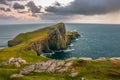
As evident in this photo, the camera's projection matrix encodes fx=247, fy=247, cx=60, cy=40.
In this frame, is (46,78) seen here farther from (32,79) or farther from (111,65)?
(111,65)

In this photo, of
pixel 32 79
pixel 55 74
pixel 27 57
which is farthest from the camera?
pixel 27 57

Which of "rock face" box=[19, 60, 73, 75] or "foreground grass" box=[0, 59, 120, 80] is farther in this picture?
"rock face" box=[19, 60, 73, 75]

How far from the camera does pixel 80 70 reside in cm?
10456

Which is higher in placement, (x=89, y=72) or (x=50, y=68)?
(x=50, y=68)

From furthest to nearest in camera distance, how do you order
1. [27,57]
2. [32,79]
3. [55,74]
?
[27,57] < [55,74] < [32,79]

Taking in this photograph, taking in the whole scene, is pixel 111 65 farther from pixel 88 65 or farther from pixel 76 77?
pixel 76 77

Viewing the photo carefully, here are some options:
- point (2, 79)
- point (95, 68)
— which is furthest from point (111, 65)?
point (2, 79)

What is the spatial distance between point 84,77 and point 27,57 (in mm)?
71512

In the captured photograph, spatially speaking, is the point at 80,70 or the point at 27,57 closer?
the point at 80,70

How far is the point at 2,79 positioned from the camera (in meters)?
102

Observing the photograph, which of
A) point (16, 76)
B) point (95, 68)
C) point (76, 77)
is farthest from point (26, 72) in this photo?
point (95, 68)

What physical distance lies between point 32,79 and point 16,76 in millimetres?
8290

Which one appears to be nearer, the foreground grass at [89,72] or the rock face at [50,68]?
the foreground grass at [89,72]

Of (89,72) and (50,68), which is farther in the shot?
(50,68)
